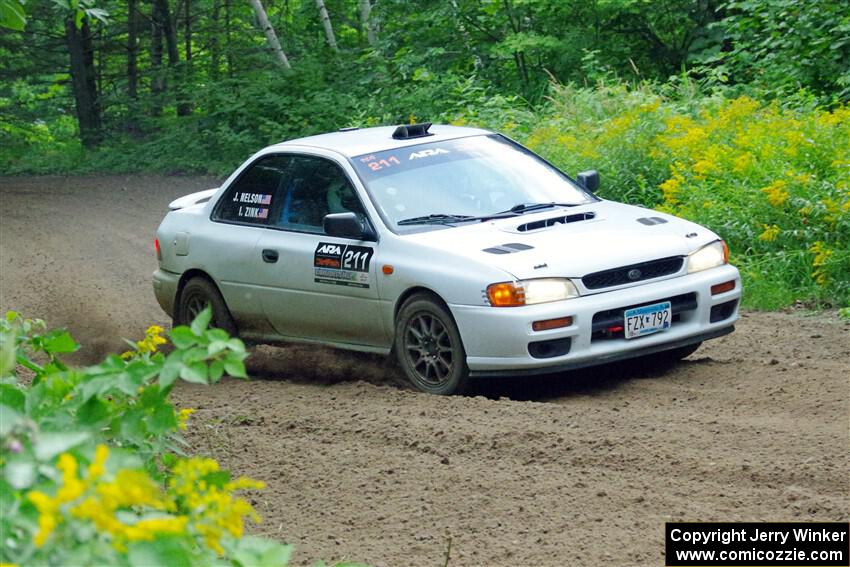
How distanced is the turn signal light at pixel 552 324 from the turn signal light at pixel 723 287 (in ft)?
3.76

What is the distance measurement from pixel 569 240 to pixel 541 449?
1943 mm

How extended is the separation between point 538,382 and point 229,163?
1717 centimetres

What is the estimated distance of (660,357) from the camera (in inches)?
341

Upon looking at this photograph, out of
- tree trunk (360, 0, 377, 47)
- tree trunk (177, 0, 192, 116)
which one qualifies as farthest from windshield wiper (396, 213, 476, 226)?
tree trunk (177, 0, 192, 116)

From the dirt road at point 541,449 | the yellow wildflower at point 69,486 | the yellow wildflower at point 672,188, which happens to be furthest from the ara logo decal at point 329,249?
the yellow wildflower at point 69,486

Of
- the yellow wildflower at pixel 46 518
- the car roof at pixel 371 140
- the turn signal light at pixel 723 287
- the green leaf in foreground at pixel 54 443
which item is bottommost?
the turn signal light at pixel 723 287

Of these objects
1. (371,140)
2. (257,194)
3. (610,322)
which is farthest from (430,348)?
(257,194)

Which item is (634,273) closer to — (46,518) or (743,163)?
(743,163)

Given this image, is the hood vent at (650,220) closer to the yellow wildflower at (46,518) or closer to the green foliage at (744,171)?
the green foliage at (744,171)

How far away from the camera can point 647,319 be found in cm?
775

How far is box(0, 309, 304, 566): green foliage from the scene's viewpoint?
2115 millimetres

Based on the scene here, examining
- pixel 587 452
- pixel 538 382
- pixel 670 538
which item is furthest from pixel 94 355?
pixel 670 538

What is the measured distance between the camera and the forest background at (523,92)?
37.4 feet

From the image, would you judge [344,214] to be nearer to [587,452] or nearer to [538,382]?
[538,382]
